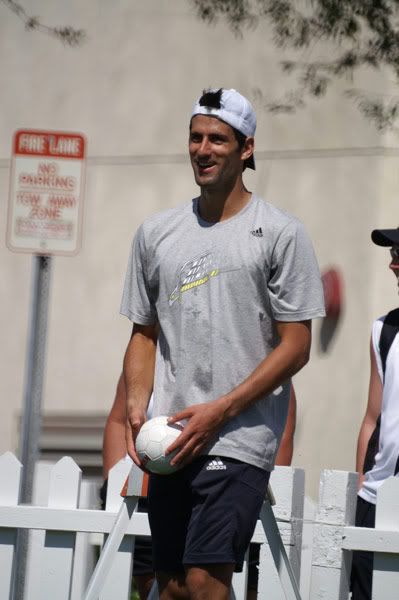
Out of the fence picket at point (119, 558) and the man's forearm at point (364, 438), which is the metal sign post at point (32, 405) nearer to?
the fence picket at point (119, 558)

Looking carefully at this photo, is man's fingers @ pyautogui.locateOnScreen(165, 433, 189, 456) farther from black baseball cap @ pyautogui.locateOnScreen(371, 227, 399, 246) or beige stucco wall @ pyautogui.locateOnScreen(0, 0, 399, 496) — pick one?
beige stucco wall @ pyautogui.locateOnScreen(0, 0, 399, 496)

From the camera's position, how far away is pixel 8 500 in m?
5.31

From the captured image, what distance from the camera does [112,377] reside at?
9336 millimetres

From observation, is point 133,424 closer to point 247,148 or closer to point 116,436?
point 247,148

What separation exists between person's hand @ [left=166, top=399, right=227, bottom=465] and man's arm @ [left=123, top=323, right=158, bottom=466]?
0.96ft

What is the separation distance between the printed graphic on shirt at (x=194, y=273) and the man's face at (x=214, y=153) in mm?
251

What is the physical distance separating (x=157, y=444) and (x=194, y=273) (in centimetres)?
55

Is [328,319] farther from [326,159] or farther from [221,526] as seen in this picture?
[221,526]

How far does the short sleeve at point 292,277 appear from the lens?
13.9 feet

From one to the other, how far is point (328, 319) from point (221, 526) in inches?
186

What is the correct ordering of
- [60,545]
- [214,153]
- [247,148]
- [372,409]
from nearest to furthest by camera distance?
[214,153], [247,148], [60,545], [372,409]

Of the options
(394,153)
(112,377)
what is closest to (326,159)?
(394,153)

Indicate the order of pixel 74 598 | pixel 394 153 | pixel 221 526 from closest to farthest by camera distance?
pixel 221 526 → pixel 74 598 → pixel 394 153

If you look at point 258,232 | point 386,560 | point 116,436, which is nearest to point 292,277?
point 258,232
